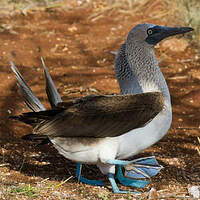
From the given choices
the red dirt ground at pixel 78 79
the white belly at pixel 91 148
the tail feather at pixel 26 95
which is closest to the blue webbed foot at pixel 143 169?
the red dirt ground at pixel 78 79

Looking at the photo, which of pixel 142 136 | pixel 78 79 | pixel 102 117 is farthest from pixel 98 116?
pixel 78 79

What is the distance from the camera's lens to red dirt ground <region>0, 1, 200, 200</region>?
367 cm

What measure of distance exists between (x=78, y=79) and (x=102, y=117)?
130 inches

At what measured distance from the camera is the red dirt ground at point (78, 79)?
367 cm

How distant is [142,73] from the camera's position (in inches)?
147

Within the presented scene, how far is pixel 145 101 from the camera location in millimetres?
3453

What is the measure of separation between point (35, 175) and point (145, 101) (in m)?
1.15

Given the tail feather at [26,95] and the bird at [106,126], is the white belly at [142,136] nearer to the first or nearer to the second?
the bird at [106,126]

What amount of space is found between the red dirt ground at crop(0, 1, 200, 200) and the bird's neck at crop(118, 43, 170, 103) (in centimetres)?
81

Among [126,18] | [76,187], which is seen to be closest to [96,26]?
[126,18]

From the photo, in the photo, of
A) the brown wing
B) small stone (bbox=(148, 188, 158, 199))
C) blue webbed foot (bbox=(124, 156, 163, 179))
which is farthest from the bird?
blue webbed foot (bbox=(124, 156, 163, 179))

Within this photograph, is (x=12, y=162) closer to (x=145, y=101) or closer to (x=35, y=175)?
(x=35, y=175)

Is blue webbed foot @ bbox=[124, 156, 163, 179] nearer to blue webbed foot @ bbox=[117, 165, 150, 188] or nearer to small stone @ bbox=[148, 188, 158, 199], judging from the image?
blue webbed foot @ bbox=[117, 165, 150, 188]

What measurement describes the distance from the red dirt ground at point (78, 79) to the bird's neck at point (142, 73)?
0.81 m
